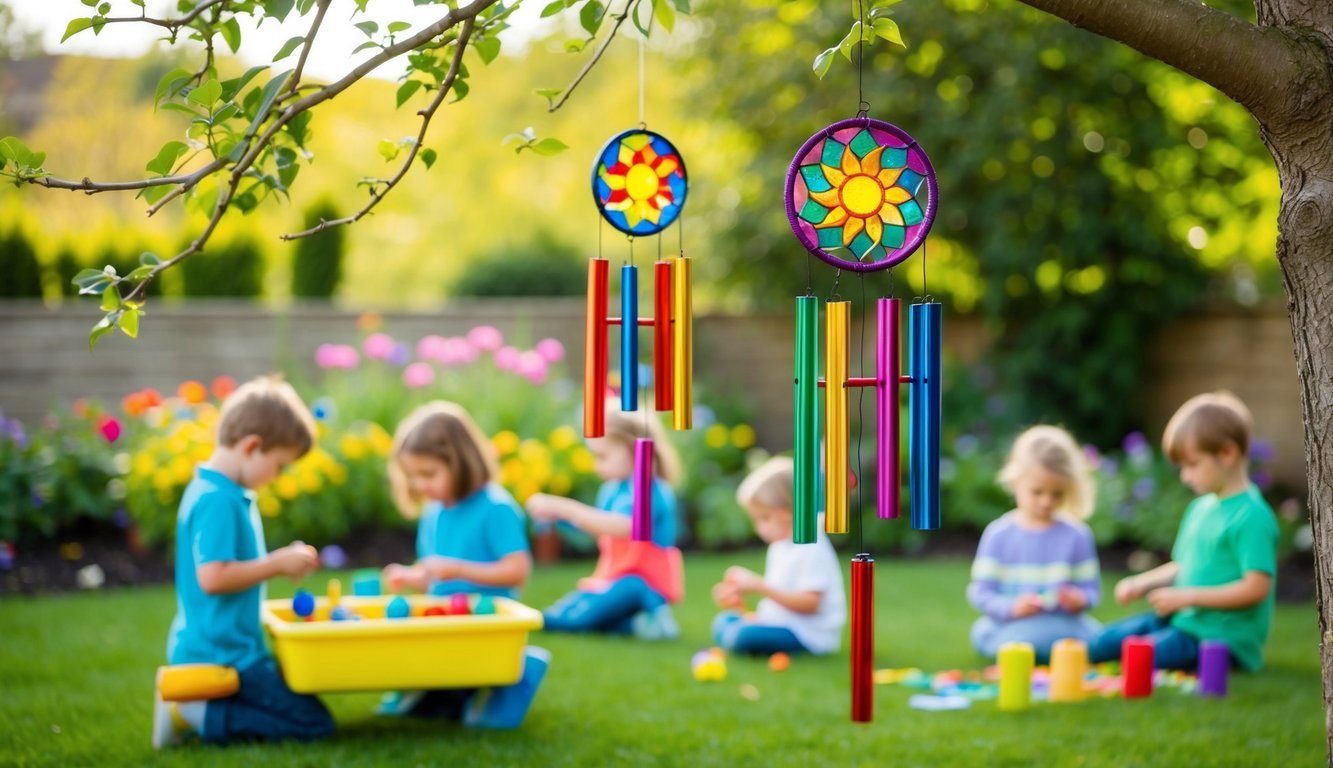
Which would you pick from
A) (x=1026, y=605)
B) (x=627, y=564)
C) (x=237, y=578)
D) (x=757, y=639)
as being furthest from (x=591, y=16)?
(x=627, y=564)

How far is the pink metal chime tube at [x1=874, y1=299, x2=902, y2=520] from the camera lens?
3.13 meters

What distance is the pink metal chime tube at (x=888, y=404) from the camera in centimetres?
313

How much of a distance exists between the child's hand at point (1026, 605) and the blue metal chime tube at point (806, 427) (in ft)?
9.36

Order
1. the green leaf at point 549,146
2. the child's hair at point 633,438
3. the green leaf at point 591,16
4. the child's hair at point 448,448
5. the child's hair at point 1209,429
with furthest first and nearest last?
the child's hair at point 633,438, the child's hair at point 1209,429, the child's hair at point 448,448, the green leaf at point 549,146, the green leaf at point 591,16

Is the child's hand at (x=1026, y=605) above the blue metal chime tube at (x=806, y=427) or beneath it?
beneath

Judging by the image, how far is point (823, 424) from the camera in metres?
3.29

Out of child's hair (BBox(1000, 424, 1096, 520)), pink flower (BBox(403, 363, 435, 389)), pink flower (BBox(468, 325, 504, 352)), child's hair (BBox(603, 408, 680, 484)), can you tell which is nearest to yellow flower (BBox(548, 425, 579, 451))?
pink flower (BBox(468, 325, 504, 352))

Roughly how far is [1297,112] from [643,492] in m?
2.04

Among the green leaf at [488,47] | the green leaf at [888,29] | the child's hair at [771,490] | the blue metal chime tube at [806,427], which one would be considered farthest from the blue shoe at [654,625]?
the green leaf at [888,29]

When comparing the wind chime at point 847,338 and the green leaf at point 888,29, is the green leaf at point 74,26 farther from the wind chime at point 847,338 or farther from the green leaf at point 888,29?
the green leaf at point 888,29

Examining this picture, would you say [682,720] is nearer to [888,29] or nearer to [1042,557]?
[1042,557]

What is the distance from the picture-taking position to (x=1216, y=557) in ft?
17.5

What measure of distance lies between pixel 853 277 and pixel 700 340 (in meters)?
1.39

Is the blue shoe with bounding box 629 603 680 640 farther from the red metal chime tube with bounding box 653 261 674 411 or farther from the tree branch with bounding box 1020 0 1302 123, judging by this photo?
the tree branch with bounding box 1020 0 1302 123
